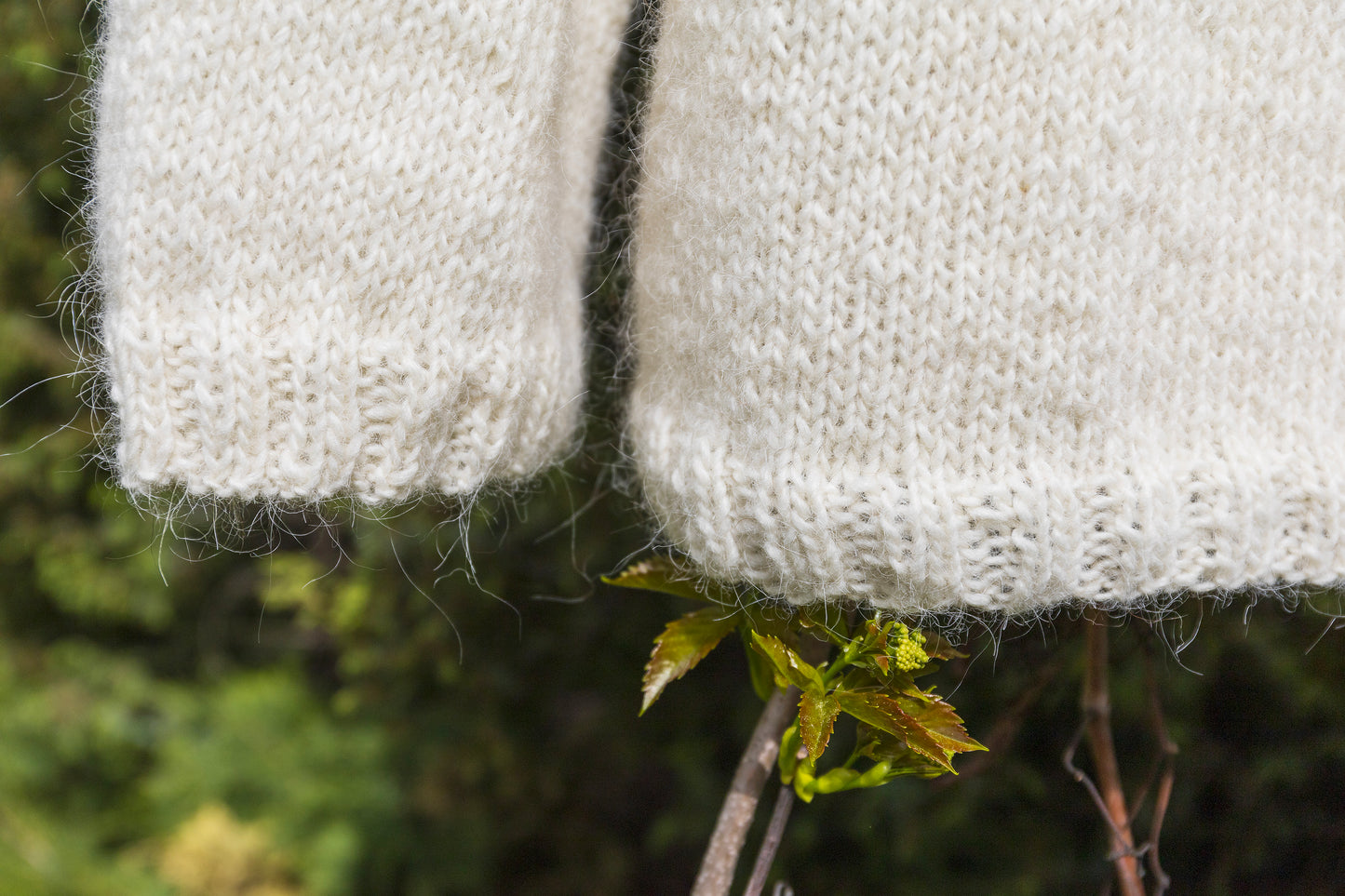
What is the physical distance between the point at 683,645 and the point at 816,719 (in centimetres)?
10

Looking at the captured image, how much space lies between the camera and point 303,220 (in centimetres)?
43

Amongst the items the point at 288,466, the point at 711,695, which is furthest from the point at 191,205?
the point at 711,695

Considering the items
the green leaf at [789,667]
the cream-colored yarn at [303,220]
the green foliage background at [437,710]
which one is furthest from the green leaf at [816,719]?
the cream-colored yarn at [303,220]

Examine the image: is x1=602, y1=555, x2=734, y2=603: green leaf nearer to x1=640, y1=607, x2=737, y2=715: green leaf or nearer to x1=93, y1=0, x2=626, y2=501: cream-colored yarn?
x1=640, y1=607, x2=737, y2=715: green leaf

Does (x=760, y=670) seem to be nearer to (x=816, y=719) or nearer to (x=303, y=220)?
(x=816, y=719)

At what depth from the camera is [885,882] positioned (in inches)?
37.3

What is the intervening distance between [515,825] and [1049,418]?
960mm

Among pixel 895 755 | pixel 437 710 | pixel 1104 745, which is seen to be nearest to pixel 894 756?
pixel 895 755

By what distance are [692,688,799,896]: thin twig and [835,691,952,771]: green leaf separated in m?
0.06

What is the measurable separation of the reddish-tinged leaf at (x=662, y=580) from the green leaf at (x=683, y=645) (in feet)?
0.05

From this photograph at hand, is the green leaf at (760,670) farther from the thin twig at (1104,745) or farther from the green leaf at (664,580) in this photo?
the thin twig at (1104,745)

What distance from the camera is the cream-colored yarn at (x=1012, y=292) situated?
1.34 feet

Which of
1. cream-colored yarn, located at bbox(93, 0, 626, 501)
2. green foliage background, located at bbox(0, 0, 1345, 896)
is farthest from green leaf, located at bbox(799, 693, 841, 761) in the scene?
cream-colored yarn, located at bbox(93, 0, 626, 501)

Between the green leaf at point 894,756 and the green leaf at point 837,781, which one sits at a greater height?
the green leaf at point 894,756
